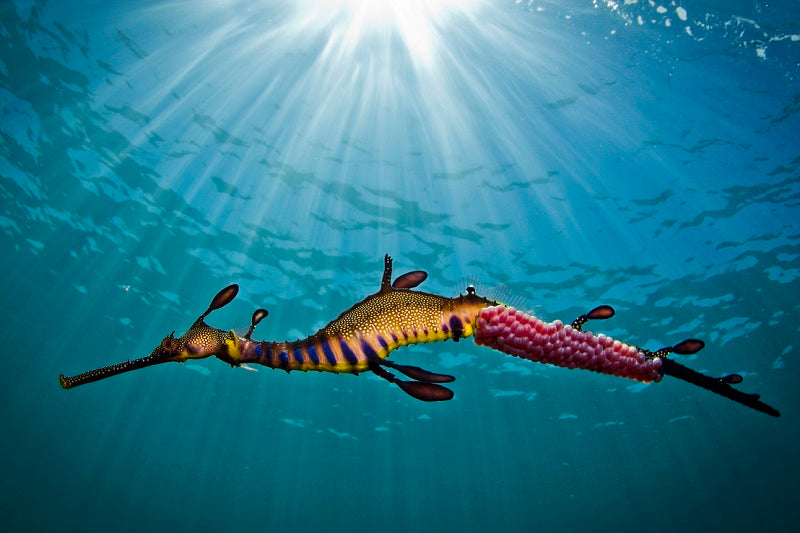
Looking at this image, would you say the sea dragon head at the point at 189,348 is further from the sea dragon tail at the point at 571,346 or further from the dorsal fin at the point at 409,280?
the sea dragon tail at the point at 571,346

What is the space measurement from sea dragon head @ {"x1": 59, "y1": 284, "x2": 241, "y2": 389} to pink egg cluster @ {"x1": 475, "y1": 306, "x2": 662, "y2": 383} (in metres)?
1.46

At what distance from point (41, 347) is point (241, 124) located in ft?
99.1

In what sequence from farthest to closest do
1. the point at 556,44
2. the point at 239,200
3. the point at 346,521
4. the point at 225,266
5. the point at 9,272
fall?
the point at 346,521 < the point at 9,272 < the point at 225,266 < the point at 239,200 < the point at 556,44

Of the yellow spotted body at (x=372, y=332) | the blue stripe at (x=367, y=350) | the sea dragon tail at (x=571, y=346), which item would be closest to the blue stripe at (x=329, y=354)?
the yellow spotted body at (x=372, y=332)

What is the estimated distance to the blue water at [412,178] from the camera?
11609mm

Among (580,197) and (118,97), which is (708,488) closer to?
(580,197)

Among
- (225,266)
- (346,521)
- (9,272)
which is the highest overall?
(9,272)

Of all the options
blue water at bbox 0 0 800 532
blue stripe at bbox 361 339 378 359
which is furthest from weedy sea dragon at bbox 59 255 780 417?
blue water at bbox 0 0 800 532

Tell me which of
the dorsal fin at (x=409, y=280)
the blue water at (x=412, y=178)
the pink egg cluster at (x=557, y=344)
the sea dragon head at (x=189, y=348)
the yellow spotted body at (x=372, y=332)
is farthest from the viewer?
the blue water at (x=412, y=178)

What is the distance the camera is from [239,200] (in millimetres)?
→ 16484

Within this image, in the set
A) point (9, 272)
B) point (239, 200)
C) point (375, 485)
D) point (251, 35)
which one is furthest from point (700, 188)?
point (375, 485)

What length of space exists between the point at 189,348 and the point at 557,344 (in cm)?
205

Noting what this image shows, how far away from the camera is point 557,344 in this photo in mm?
2414

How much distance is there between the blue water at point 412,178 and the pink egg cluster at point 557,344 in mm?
251
